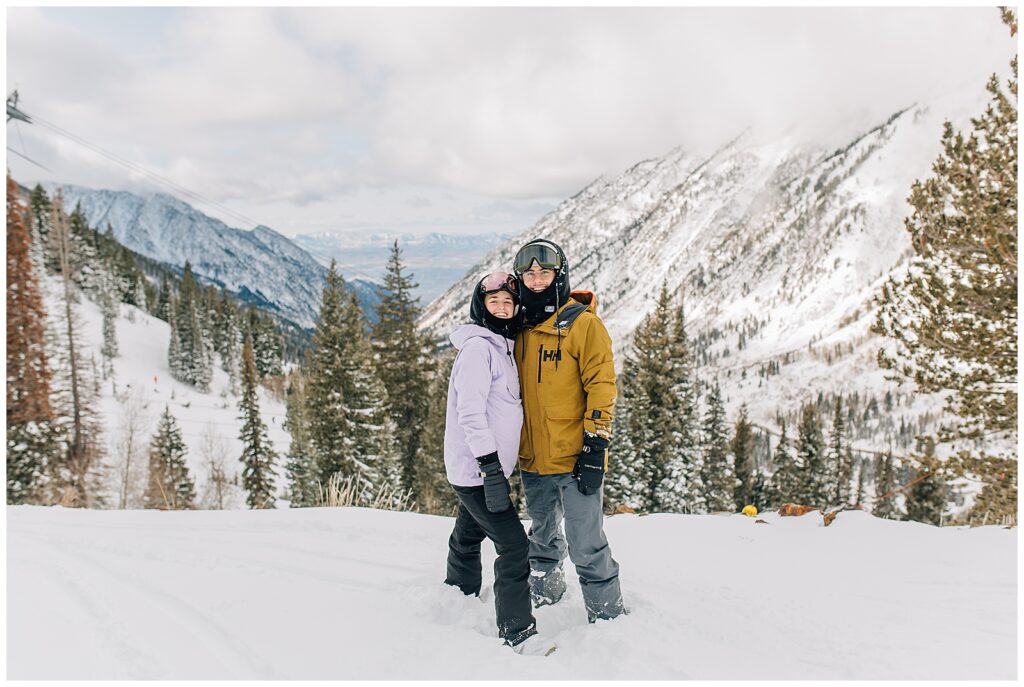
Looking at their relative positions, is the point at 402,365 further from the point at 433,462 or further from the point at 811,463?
the point at 811,463

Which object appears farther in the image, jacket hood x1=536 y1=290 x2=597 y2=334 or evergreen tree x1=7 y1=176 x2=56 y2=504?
evergreen tree x1=7 y1=176 x2=56 y2=504

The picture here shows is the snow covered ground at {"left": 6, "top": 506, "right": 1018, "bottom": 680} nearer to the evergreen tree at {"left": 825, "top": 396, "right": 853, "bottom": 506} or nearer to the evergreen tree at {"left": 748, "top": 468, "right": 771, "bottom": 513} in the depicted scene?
the evergreen tree at {"left": 825, "top": 396, "right": 853, "bottom": 506}

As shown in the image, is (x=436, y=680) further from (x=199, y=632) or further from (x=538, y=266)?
(x=538, y=266)

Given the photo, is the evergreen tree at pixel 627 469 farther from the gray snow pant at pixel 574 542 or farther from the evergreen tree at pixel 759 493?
the evergreen tree at pixel 759 493

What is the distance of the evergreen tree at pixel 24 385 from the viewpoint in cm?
1947

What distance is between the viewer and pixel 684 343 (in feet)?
84.2

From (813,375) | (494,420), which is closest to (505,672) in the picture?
(494,420)

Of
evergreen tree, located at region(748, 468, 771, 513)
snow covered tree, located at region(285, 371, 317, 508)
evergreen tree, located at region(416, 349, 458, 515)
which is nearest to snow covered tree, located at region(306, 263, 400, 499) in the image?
snow covered tree, located at region(285, 371, 317, 508)

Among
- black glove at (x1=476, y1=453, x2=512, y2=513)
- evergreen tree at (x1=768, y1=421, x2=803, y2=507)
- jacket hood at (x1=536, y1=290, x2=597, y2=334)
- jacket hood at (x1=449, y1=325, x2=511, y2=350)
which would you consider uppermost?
jacket hood at (x1=536, y1=290, x2=597, y2=334)

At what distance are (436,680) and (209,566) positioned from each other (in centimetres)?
230

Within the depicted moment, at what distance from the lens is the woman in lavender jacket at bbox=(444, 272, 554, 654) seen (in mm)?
3498

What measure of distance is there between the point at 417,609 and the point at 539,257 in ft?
8.65

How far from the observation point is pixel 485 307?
3807mm

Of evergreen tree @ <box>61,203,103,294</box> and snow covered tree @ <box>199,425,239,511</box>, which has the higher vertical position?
evergreen tree @ <box>61,203,103,294</box>
